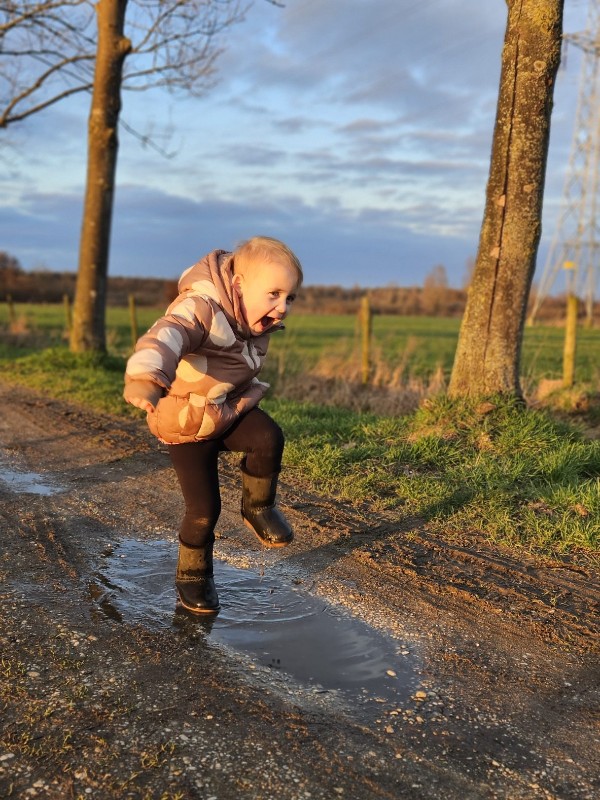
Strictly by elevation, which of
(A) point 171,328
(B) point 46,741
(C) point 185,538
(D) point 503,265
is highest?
(D) point 503,265

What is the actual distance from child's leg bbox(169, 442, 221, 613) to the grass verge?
176cm

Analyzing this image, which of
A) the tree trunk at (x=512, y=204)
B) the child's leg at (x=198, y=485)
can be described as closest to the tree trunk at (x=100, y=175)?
the tree trunk at (x=512, y=204)

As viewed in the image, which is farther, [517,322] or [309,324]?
[309,324]

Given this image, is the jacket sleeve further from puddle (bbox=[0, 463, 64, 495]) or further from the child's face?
puddle (bbox=[0, 463, 64, 495])

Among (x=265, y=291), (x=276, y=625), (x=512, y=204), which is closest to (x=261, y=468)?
(x=276, y=625)

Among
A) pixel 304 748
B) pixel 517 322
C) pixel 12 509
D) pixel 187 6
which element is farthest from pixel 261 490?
pixel 187 6

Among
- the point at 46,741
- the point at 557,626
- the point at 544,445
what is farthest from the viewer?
the point at 544,445

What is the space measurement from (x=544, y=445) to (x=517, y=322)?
1.28m

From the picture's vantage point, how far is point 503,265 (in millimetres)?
6762

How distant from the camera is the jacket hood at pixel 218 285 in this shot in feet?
10.8

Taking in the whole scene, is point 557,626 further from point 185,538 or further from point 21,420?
point 21,420

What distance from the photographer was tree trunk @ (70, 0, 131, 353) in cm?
1304

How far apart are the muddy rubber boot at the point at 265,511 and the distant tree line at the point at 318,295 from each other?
3996 cm

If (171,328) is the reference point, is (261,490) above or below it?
below
